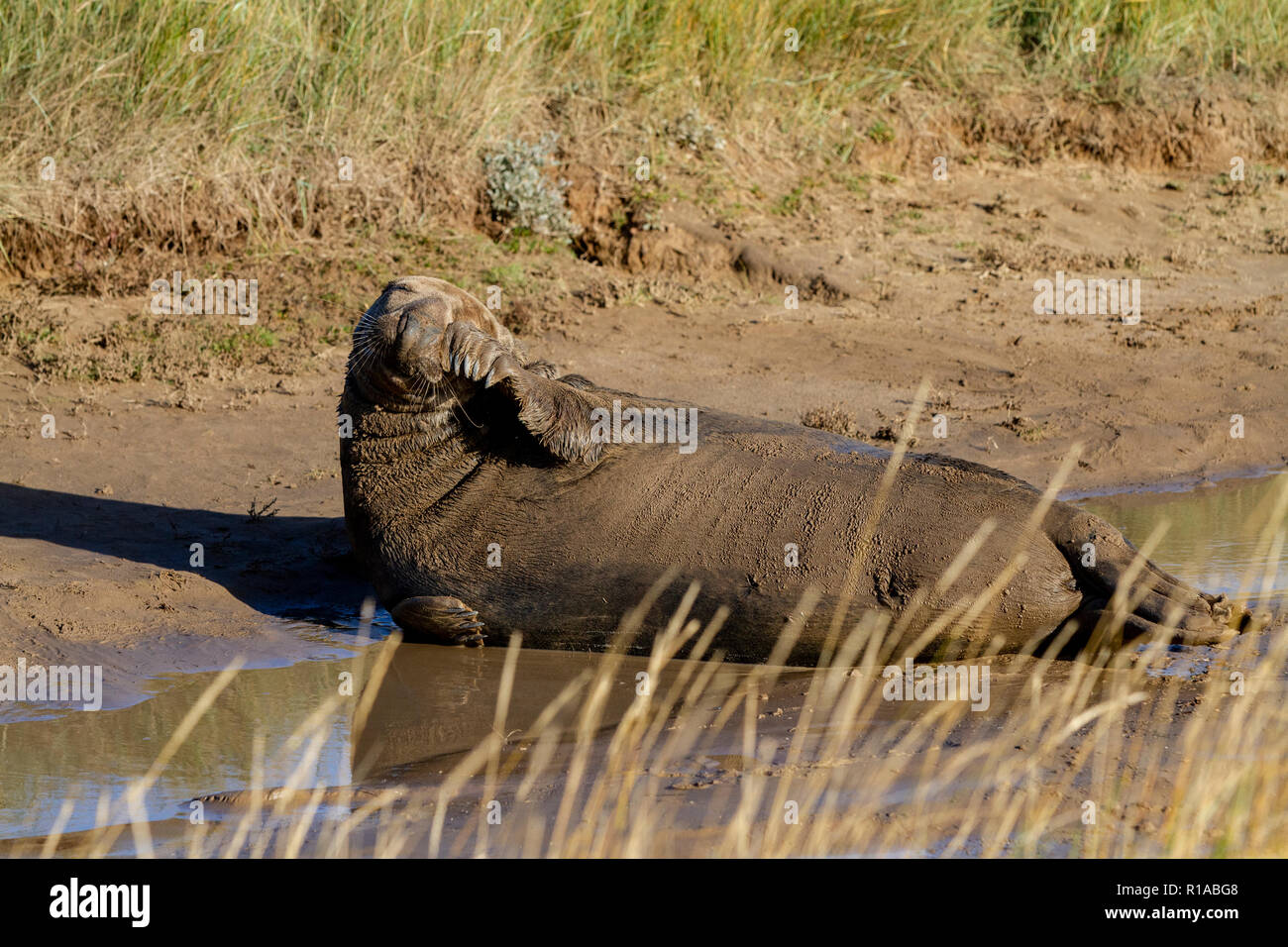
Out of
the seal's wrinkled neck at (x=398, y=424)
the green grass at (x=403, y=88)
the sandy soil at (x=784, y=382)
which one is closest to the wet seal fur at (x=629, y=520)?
the seal's wrinkled neck at (x=398, y=424)

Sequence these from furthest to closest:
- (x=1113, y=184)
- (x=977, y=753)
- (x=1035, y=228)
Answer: (x=1113, y=184), (x=1035, y=228), (x=977, y=753)

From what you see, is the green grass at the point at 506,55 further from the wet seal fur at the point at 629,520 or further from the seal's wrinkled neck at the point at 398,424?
the wet seal fur at the point at 629,520

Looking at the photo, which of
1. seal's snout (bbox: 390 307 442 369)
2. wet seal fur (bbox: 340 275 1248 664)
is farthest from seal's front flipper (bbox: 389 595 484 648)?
seal's snout (bbox: 390 307 442 369)

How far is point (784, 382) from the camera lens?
9.00 metres

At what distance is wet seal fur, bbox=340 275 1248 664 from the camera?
520 cm

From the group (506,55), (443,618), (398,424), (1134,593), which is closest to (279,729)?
(443,618)

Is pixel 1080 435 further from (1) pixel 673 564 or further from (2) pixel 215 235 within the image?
(2) pixel 215 235

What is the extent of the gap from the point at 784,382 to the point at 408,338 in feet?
13.0

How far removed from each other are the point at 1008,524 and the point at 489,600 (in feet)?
6.24

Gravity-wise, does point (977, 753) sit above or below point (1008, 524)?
below

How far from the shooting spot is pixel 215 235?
9.57 m

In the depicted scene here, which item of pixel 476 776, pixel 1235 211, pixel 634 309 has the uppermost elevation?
pixel 1235 211

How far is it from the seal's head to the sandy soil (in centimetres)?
102

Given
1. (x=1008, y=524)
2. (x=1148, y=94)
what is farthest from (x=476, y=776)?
(x=1148, y=94)
